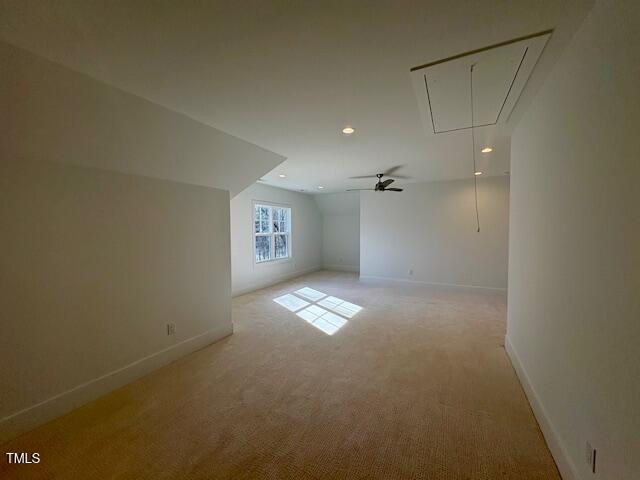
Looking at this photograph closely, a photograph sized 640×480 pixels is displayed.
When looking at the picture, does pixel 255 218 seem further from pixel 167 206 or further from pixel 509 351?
pixel 509 351

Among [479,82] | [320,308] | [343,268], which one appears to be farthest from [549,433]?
[343,268]

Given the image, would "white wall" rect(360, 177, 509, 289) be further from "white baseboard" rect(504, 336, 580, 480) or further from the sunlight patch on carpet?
"white baseboard" rect(504, 336, 580, 480)

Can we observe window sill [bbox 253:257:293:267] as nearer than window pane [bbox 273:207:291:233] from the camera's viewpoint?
Yes

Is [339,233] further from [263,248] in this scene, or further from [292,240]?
[263,248]

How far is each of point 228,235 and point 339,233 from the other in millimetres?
5140

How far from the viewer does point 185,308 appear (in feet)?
9.15

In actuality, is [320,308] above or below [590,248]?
below

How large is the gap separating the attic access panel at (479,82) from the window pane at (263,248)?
4.48 m

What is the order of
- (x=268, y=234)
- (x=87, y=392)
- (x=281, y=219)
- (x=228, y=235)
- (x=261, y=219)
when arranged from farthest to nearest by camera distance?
(x=281, y=219), (x=268, y=234), (x=261, y=219), (x=228, y=235), (x=87, y=392)

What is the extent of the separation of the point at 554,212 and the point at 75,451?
3295mm

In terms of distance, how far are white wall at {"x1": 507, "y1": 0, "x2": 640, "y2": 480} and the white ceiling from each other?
28 centimetres

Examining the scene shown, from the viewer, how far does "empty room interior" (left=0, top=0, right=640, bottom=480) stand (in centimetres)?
110

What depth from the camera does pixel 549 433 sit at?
156cm

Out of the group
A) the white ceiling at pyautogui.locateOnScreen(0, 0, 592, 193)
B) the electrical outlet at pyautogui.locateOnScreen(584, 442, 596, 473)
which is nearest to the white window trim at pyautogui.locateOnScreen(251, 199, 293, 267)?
the white ceiling at pyautogui.locateOnScreen(0, 0, 592, 193)
